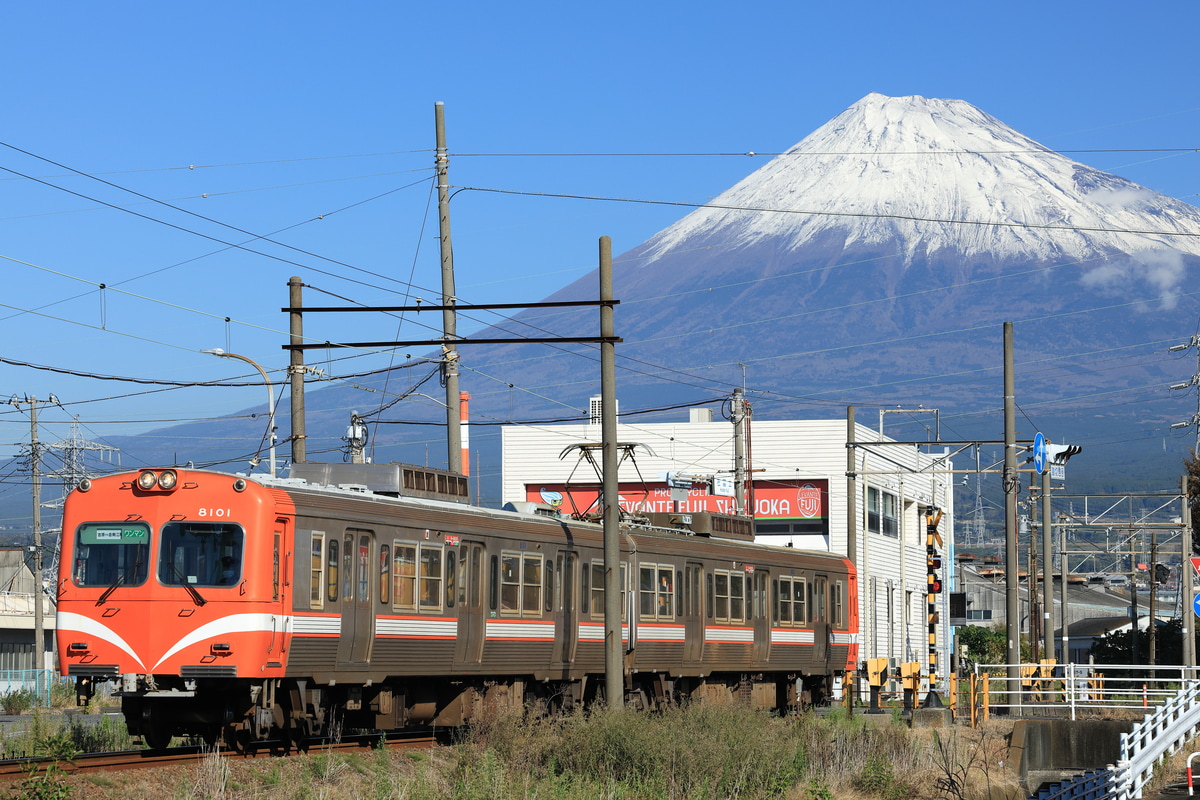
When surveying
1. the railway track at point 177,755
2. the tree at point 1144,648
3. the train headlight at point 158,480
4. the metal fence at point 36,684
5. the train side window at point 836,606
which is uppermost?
the train headlight at point 158,480

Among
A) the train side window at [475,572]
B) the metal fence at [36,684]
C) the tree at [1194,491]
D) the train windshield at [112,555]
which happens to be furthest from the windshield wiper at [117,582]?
the tree at [1194,491]

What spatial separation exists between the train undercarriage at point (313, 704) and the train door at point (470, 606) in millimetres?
552

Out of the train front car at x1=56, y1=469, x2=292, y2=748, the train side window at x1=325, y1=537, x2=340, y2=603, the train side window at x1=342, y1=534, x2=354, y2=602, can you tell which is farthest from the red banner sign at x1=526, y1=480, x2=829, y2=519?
the train front car at x1=56, y1=469, x2=292, y2=748

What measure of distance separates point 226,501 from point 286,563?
1.04 m

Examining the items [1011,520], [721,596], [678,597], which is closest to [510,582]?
[678,597]

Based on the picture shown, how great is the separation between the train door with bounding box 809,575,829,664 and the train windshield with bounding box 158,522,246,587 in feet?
58.1

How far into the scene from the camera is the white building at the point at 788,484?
60250 mm

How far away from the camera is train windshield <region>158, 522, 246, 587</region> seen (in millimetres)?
18938

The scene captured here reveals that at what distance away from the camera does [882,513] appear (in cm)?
6469

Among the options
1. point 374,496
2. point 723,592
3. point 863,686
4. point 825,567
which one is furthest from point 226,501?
point 863,686

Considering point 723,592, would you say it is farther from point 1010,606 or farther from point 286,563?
point 286,563

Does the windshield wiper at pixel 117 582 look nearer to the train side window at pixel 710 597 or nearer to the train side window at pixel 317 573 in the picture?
the train side window at pixel 317 573

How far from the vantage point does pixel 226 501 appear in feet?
62.7

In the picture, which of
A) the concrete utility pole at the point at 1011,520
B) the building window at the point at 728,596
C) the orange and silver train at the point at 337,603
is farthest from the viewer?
the concrete utility pole at the point at 1011,520
